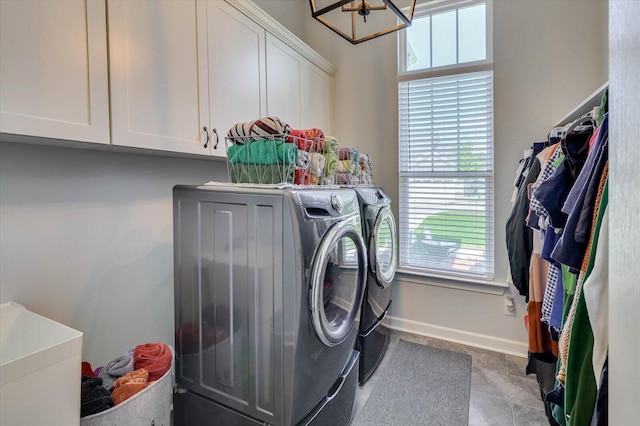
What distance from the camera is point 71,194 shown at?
1421 millimetres

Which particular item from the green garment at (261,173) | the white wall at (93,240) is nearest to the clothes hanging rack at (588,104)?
the green garment at (261,173)

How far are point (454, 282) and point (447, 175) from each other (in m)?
0.90

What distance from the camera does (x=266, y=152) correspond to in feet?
4.66

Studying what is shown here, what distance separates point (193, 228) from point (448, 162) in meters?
2.10

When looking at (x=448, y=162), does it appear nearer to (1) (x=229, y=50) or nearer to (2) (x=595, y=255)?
(1) (x=229, y=50)

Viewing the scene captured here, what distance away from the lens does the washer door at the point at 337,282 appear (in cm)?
124

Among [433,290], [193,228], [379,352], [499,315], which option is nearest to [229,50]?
[193,228]

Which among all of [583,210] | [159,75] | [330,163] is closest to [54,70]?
[159,75]

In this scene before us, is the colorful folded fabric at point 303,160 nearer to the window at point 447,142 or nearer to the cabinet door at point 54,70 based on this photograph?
the cabinet door at point 54,70

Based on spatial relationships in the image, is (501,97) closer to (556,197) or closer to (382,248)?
(382,248)

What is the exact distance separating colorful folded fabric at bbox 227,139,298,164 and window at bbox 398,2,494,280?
168 cm

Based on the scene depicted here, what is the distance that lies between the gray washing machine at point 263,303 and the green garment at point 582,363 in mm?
777

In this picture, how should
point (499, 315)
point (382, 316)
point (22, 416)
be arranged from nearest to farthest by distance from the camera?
point (22, 416), point (382, 316), point (499, 315)

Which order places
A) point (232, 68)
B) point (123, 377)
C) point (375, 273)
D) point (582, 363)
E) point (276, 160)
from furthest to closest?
1. point (375, 273)
2. point (232, 68)
3. point (276, 160)
4. point (123, 377)
5. point (582, 363)
